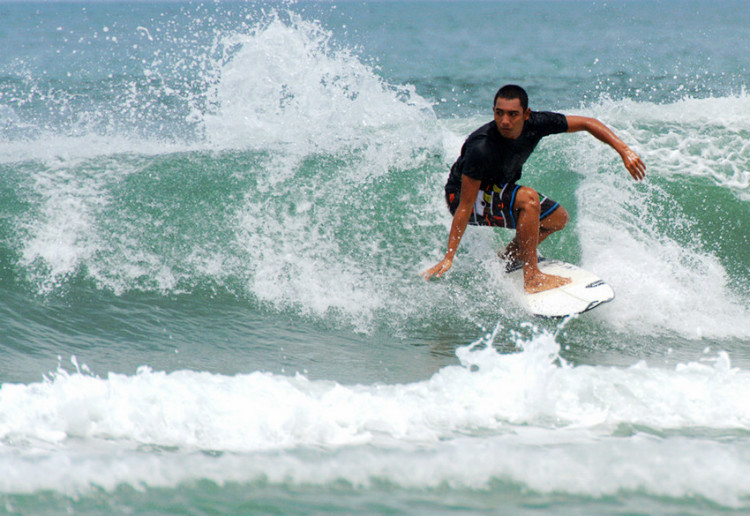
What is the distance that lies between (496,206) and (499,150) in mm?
438

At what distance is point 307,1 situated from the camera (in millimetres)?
Result: 68875

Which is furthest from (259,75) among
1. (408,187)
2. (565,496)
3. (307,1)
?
(307,1)

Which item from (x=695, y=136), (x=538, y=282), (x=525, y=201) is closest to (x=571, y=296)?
(x=538, y=282)

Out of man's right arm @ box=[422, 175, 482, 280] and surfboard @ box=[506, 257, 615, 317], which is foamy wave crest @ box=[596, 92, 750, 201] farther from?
man's right arm @ box=[422, 175, 482, 280]

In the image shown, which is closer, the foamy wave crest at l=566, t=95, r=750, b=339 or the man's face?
the man's face

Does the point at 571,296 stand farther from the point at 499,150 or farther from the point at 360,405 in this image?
the point at 360,405

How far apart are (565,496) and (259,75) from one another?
632 cm

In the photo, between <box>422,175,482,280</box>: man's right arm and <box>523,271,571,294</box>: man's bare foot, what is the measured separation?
707 mm

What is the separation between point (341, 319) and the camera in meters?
5.19

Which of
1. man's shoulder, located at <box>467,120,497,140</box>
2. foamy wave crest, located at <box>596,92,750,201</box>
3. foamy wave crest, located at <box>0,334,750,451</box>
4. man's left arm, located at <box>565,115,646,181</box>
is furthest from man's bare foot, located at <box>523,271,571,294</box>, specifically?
foamy wave crest, located at <box>596,92,750,201</box>

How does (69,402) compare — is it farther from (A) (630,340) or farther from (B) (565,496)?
(A) (630,340)

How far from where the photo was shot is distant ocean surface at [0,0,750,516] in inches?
115

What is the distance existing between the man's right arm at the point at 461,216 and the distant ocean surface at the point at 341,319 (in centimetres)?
51

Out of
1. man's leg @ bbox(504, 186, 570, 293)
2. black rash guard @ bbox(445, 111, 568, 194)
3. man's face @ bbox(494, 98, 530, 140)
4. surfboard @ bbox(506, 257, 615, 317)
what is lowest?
surfboard @ bbox(506, 257, 615, 317)
